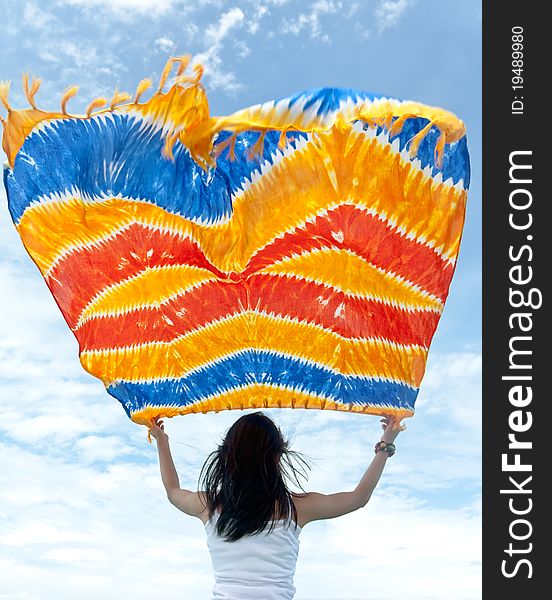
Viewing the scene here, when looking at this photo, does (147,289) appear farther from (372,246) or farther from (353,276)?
(372,246)

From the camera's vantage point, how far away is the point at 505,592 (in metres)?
4.20

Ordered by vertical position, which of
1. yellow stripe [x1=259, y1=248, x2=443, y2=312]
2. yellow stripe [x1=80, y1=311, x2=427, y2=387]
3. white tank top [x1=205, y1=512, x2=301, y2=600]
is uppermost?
yellow stripe [x1=259, y1=248, x2=443, y2=312]

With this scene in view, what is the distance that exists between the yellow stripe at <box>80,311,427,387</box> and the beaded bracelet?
1.03 feet

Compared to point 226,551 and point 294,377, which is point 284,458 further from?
point 294,377

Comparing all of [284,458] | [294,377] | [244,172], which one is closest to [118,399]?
[294,377]

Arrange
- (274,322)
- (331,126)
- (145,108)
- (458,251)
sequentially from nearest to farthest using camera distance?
(331,126) < (145,108) < (458,251) < (274,322)

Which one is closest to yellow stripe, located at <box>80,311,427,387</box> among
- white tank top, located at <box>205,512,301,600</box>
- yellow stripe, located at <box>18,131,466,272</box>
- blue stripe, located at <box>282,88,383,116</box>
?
yellow stripe, located at <box>18,131,466,272</box>

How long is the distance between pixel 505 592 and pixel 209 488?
7.62 feet

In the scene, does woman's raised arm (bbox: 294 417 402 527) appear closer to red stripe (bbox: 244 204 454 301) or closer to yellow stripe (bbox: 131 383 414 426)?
yellow stripe (bbox: 131 383 414 426)

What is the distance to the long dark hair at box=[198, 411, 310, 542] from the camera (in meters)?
2.63

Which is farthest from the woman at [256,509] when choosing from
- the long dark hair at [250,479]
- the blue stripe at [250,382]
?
the blue stripe at [250,382]

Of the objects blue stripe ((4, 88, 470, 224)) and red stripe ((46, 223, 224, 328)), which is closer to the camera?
blue stripe ((4, 88, 470, 224))

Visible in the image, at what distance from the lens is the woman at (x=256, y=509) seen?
2.57 m

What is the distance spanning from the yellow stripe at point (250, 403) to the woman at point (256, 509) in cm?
67
